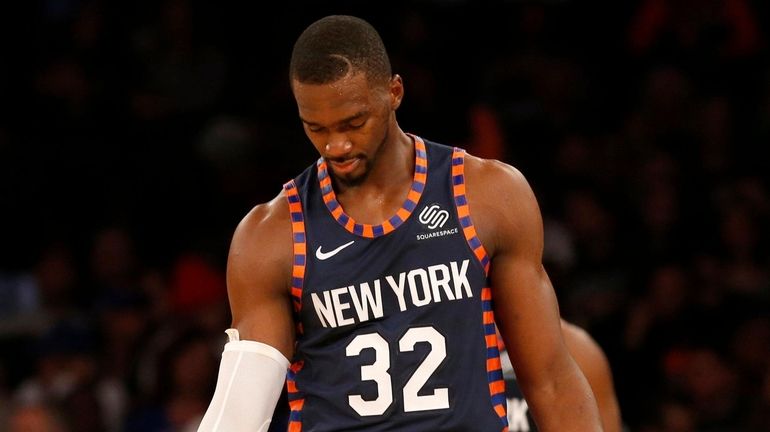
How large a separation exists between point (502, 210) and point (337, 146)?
39 cm

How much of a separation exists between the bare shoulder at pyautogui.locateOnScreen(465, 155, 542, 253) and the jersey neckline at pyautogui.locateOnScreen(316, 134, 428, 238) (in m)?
0.11

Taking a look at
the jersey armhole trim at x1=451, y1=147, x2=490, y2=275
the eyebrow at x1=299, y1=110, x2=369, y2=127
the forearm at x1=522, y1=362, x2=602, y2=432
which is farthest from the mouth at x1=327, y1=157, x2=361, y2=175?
the forearm at x1=522, y1=362, x2=602, y2=432

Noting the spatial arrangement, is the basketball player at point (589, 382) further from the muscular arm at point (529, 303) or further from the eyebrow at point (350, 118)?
→ the eyebrow at point (350, 118)

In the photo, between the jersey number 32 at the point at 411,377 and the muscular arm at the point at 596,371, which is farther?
the muscular arm at the point at 596,371

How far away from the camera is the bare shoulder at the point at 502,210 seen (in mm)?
3012

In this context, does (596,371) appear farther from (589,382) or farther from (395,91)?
(395,91)

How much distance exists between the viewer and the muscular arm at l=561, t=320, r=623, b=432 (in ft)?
13.2

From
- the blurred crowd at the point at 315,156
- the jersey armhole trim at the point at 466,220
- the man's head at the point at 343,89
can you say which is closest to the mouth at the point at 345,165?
the man's head at the point at 343,89

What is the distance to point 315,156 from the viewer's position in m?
7.35

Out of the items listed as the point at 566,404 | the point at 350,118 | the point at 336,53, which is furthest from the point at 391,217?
the point at 566,404

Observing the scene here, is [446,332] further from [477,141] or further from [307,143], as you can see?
[307,143]

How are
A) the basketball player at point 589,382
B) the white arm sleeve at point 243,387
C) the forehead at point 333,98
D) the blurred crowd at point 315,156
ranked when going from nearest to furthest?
the forehead at point 333,98, the white arm sleeve at point 243,387, the basketball player at point 589,382, the blurred crowd at point 315,156

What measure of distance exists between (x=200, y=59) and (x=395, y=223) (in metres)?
5.37

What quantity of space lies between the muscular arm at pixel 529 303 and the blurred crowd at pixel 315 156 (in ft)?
10.4
